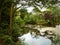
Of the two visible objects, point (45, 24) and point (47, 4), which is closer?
point (47, 4)

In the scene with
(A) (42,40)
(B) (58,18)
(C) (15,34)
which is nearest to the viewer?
(C) (15,34)

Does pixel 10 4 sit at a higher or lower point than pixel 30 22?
higher

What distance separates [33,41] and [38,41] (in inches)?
6.0

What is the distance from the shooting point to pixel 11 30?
3.59 meters

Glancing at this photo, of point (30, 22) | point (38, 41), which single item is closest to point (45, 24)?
point (30, 22)

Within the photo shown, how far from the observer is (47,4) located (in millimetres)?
3373

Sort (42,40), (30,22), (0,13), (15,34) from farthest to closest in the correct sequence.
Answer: (30,22) → (42,40) → (15,34) → (0,13)

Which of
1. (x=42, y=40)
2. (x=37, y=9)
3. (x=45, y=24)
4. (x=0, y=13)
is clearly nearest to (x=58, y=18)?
(x=45, y=24)

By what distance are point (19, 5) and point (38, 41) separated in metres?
1.59

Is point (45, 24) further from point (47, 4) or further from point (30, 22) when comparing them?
point (47, 4)

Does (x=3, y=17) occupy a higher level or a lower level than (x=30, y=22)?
higher

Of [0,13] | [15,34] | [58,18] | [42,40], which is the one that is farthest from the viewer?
[58,18]

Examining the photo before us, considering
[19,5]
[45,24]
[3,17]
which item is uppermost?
[19,5]

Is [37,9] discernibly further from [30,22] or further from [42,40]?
[30,22]
